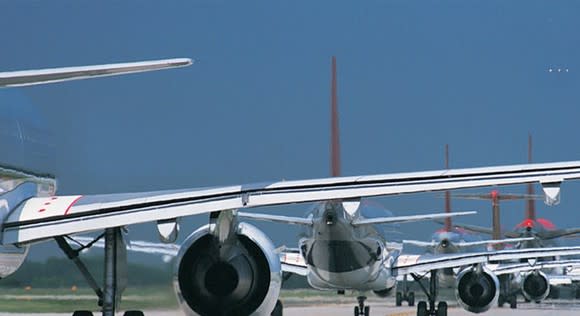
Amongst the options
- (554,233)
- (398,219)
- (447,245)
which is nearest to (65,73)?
(398,219)

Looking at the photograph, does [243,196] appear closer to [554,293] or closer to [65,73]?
[65,73]

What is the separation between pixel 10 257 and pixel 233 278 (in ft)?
8.56

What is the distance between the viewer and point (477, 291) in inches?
1249

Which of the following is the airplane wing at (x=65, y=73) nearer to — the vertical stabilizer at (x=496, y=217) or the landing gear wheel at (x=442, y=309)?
the landing gear wheel at (x=442, y=309)

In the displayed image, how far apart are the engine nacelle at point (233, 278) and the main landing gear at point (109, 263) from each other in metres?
1.31

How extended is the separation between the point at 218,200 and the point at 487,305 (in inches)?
818

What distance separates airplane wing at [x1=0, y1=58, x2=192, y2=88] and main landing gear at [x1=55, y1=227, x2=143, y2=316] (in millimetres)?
1983

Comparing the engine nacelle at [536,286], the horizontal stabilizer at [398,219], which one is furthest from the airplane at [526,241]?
the horizontal stabilizer at [398,219]

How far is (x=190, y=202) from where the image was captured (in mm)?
12039

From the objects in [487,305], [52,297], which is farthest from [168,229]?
[487,305]

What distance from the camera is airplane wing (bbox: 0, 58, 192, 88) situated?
11.6 metres

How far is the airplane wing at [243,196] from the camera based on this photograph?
11.8 meters

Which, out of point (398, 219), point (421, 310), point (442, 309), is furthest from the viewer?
point (442, 309)

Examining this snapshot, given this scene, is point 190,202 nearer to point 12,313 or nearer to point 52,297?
point 52,297
